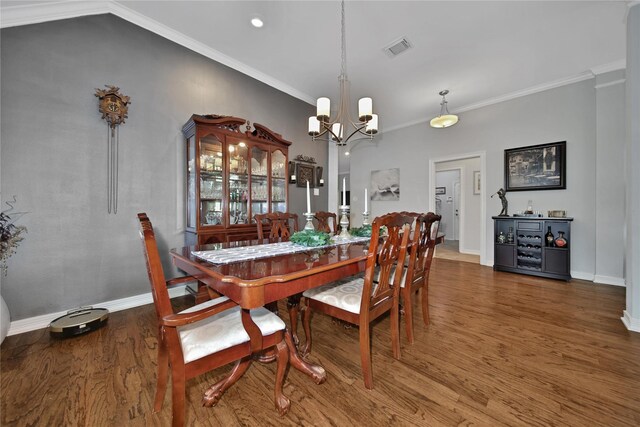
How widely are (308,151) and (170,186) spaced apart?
2.19 m

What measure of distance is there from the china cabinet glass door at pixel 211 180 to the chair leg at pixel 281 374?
6.19ft

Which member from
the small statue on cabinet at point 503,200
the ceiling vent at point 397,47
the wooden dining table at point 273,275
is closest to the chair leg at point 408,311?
the wooden dining table at point 273,275

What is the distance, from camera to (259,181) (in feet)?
10.2

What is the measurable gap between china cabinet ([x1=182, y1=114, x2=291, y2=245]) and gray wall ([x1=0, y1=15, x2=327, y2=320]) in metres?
0.29

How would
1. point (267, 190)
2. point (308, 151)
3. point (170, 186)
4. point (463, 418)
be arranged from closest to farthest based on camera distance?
point (463, 418), point (170, 186), point (267, 190), point (308, 151)

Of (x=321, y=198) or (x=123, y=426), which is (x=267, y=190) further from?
(x=123, y=426)

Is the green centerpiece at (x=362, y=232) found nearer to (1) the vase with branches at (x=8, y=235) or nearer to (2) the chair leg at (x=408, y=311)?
(2) the chair leg at (x=408, y=311)

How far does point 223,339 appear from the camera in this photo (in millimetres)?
1037

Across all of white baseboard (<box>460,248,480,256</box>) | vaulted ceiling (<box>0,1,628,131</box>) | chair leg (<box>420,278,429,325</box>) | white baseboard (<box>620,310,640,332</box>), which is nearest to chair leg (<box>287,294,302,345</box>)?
chair leg (<box>420,278,429,325</box>)

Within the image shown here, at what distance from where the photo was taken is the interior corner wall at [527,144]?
330 cm

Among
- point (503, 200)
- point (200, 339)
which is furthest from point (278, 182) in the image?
point (503, 200)

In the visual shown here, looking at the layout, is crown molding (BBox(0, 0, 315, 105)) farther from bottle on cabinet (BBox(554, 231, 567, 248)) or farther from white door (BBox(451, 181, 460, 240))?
white door (BBox(451, 181, 460, 240))

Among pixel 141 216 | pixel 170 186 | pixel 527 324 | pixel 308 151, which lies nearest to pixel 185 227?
pixel 170 186

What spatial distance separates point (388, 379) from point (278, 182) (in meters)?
2.60
